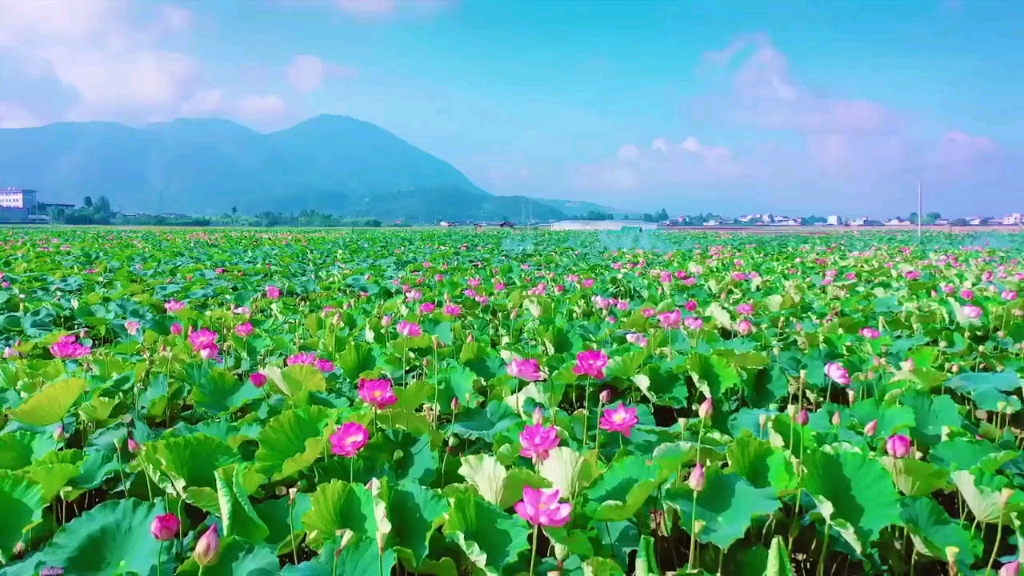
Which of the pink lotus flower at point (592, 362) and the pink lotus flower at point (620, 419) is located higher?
the pink lotus flower at point (592, 362)

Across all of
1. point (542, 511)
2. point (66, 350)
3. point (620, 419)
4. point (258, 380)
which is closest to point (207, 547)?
point (542, 511)

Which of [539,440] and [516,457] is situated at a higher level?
[539,440]

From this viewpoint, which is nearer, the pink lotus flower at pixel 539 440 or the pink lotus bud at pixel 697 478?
the pink lotus bud at pixel 697 478

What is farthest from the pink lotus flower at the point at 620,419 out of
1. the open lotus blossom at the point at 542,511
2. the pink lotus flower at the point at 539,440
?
the open lotus blossom at the point at 542,511

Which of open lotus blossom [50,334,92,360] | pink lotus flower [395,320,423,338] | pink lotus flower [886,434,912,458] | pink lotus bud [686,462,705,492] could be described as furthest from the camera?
pink lotus flower [395,320,423,338]

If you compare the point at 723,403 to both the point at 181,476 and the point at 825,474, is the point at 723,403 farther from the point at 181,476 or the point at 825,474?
the point at 181,476

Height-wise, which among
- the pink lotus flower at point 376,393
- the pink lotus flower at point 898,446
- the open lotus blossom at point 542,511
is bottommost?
the open lotus blossom at point 542,511

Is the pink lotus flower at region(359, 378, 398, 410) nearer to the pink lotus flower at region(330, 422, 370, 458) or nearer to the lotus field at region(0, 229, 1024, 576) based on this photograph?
the lotus field at region(0, 229, 1024, 576)

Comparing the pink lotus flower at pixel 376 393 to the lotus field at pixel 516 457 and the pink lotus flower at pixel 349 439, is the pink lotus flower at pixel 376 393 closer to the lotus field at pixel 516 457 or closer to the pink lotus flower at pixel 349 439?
the lotus field at pixel 516 457

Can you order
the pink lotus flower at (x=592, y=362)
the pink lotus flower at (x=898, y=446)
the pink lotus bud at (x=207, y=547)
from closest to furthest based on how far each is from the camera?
the pink lotus bud at (x=207, y=547)
the pink lotus flower at (x=898, y=446)
the pink lotus flower at (x=592, y=362)

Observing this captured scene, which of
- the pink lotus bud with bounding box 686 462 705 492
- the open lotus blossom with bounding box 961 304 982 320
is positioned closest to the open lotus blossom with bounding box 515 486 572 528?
the pink lotus bud with bounding box 686 462 705 492

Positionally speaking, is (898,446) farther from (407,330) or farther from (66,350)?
(66,350)

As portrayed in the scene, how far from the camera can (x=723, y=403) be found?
2.35 metres

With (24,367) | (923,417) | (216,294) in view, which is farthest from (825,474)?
(216,294)
